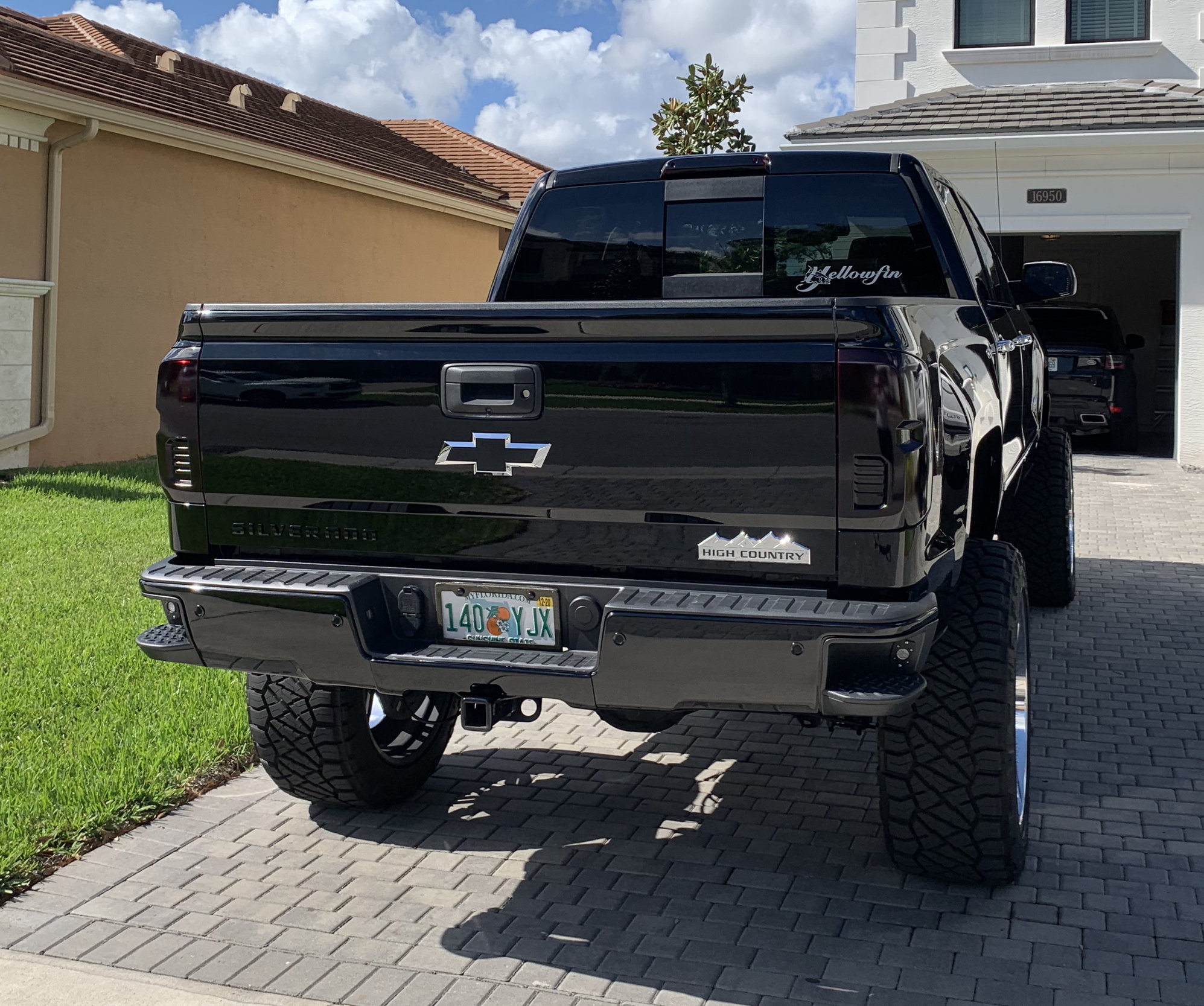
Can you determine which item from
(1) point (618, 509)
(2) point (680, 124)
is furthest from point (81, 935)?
(2) point (680, 124)

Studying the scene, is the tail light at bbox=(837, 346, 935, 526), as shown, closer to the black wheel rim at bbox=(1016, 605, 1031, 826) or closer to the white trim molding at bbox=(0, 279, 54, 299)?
the black wheel rim at bbox=(1016, 605, 1031, 826)

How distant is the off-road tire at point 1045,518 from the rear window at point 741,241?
2658mm

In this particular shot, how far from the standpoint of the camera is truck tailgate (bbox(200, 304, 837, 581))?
10.8 feet

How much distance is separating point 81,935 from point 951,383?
2891 mm

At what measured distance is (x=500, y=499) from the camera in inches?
139

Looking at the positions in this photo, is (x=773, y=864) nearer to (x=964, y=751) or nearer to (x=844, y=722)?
(x=844, y=722)

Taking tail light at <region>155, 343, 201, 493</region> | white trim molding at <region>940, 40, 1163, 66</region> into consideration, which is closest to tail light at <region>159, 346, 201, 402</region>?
tail light at <region>155, 343, 201, 493</region>

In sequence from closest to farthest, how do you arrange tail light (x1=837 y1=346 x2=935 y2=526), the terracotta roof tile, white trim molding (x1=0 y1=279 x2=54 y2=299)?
tail light (x1=837 y1=346 x2=935 y2=526) < white trim molding (x1=0 y1=279 x2=54 y2=299) < the terracotta roof tile

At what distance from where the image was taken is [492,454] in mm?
3537

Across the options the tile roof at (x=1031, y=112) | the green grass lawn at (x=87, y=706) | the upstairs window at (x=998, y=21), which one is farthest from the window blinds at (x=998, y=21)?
the green grass lawn at (x=87, y=706)

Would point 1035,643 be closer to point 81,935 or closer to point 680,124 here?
point 81,935

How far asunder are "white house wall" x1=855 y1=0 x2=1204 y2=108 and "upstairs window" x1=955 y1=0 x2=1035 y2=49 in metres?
0.14

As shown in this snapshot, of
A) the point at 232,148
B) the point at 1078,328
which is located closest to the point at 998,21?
the point at 1078,328

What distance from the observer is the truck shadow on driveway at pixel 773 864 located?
11.7ft
